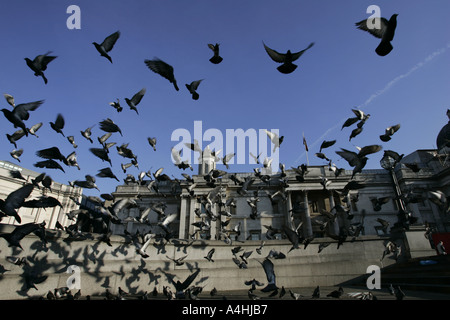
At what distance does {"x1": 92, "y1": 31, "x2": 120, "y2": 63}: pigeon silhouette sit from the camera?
783cm

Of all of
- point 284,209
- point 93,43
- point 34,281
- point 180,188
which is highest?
point 180,188

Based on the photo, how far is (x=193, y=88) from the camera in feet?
28.8

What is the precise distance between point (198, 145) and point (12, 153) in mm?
9334

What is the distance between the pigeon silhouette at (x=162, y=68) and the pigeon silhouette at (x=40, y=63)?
3431 mm

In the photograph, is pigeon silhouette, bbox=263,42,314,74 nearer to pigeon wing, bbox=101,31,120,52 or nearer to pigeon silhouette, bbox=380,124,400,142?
pigeon wing, bbox=101,31,120,52

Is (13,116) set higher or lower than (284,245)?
higher

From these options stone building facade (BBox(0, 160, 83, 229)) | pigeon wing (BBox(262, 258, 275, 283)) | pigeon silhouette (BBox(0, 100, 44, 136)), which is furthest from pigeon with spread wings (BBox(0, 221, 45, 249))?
stone building facade (BBox(0, 160, 83, 229))

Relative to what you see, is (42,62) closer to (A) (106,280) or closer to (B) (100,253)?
(B) (100,253)

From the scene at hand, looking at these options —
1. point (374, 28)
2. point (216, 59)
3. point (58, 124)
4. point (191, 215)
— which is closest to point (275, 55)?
point (216, 59)

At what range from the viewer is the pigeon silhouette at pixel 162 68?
7.47 m

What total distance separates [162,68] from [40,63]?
4.14 meters

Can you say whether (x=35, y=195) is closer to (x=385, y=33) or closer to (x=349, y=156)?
(x=349, y=156)

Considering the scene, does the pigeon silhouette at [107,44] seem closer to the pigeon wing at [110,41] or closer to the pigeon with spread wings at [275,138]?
the pigeon wing at [110,41]

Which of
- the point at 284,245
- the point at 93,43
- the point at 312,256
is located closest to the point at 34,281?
the point at 93,43
